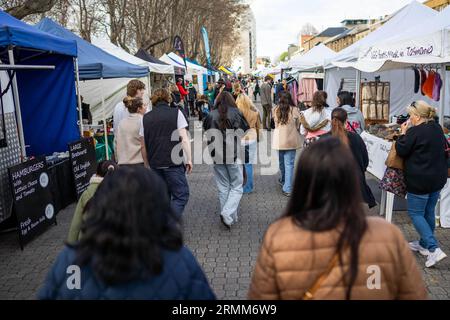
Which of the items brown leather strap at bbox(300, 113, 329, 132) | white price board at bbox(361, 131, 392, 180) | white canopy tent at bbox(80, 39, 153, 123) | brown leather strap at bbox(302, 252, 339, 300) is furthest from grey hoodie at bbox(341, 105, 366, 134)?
white canopy tent at bbox(80, 39, 153, 123)

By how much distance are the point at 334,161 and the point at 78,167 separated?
639 cm

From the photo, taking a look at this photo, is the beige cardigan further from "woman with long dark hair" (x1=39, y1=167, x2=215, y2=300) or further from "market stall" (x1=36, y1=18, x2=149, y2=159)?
"woman with long dark hair" (x1=39, y1=167, x2=215, y2=300)

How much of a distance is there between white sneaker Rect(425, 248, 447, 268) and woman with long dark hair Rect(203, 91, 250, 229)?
2.42 m

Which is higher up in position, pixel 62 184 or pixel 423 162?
pixel 423 162

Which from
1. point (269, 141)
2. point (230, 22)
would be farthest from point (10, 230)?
point (230, 22)

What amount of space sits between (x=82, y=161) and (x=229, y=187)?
2.85 metres

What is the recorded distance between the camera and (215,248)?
17.9 feet

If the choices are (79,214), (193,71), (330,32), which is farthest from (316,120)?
(330,32)

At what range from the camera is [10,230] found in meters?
6.30

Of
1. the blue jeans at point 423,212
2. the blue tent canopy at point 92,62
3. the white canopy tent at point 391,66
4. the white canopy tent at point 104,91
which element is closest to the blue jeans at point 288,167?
the white canopy tent at point 391,66

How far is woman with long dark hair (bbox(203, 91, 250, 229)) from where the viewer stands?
5.79 m

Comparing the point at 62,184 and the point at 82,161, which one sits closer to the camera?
the point at 62,184

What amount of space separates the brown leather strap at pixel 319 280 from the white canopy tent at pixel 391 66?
247 inches

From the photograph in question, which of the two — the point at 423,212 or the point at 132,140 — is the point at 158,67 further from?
the point at 423,212
